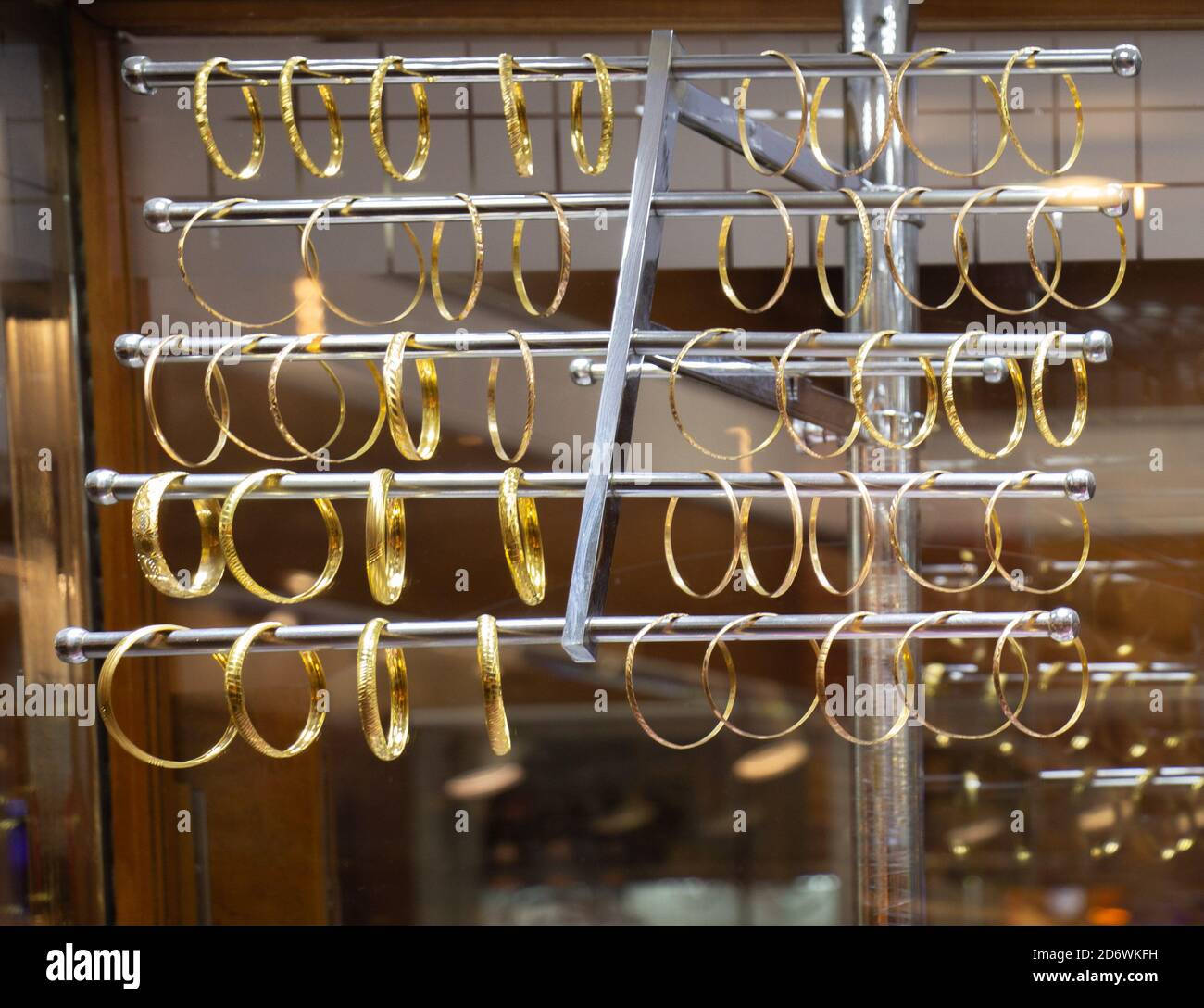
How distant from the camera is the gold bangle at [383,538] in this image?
85 cm

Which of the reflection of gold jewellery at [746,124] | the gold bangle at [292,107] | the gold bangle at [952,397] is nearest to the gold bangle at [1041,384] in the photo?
the gold bangle at [952,397]

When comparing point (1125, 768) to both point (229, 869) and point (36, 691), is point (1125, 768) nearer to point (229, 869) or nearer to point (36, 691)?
point (229, 869)

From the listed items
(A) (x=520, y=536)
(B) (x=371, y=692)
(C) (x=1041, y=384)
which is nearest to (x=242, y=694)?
(B) (x=371, y=692)

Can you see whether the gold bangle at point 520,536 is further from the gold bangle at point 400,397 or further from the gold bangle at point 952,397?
the gold bangle at point 952,397

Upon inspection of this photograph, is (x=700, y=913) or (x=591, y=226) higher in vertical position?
(x=591, y=226)

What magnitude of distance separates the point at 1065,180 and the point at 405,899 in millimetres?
1427

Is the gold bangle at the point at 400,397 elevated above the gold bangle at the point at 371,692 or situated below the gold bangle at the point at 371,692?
above

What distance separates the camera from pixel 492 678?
0.82m

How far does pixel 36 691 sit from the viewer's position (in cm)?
179

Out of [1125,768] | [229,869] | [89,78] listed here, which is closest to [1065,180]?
[1125,768]

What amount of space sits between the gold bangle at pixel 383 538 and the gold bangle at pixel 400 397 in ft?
0.13

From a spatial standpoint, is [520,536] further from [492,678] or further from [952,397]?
[952,397]
